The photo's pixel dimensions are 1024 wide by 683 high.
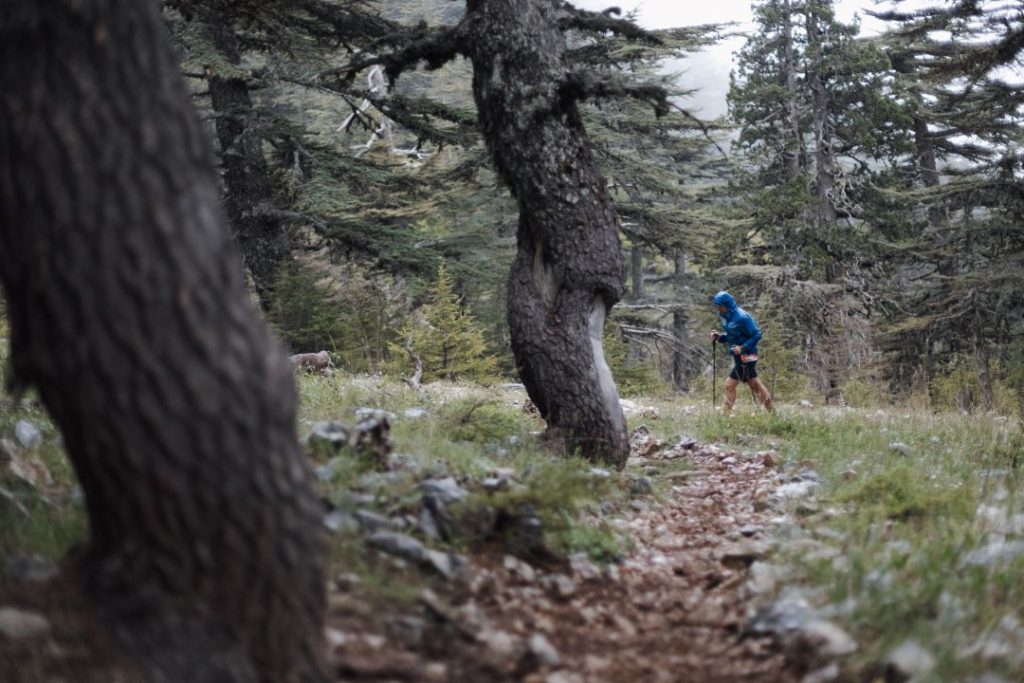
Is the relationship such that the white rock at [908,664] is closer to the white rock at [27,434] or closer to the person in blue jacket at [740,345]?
the white rock at [27,434]

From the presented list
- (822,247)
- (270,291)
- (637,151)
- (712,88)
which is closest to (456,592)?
(270,291)

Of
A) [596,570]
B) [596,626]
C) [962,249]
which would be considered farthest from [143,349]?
[962,249]

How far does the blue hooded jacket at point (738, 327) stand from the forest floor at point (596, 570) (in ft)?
18.4

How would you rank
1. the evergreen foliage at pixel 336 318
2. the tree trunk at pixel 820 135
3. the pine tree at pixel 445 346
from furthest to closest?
the tree trunk at pixel 820 135
the pine tree at pixel 445 346
the evergreen foliage at pixel 336 318

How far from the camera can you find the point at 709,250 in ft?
49.9

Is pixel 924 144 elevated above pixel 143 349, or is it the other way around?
pixel 924 144

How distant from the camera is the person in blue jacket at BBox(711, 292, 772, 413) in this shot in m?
11.8

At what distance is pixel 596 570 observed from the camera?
13.6 ft

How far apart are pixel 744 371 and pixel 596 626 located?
888 centimetres

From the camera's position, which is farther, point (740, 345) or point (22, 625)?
point (740, 345)

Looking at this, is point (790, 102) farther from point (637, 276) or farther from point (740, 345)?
point (740, 345)

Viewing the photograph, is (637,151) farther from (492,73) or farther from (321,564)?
(321,564)

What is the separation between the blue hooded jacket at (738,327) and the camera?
11.8 m

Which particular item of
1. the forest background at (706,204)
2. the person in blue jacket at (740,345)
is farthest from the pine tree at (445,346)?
the person in blue jacket at (740,345)
